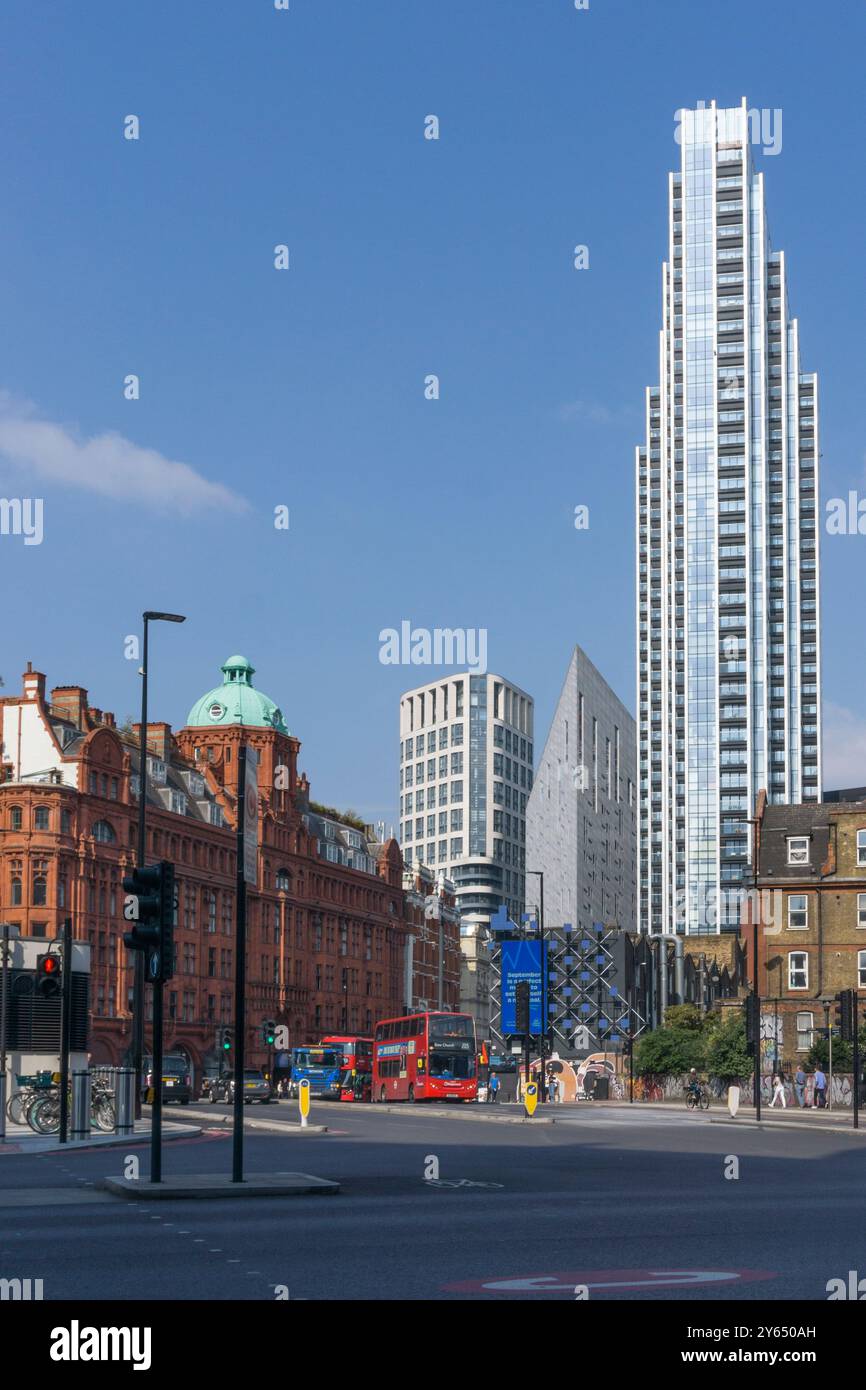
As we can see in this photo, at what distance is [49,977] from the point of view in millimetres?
31703

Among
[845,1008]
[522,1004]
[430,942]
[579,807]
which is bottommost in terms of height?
[430,942]

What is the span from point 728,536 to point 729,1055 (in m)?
115

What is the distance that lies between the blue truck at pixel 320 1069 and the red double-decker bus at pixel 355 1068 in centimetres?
26

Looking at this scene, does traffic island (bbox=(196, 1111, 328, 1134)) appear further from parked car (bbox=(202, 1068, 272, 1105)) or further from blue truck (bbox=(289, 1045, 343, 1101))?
blue truck (bbox=(289, 1045, 343, 1101))

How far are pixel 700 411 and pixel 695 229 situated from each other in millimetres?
18751

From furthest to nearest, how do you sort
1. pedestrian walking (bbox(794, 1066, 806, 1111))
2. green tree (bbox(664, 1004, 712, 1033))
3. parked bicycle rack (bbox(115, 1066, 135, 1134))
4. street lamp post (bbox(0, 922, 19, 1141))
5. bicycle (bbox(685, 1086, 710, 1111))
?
green tree (bbox(664, 1004, 712, 1033))
pedestrian walking (bbox(794, 1066, 806, 1111))
bicycle (bbox(685, 1086, 710, 1111))
parked bicycle rack (bbox(115, 1066, 135, 1134))
street lamp post (bbox(0, 922, 19, 1141))

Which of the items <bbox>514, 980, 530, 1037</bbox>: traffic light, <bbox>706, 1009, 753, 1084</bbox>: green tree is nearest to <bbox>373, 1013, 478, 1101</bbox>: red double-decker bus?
<bbox>706, 1009, 753, 1084</bbox>: green tree

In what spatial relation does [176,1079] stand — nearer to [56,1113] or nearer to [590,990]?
[56,1113]

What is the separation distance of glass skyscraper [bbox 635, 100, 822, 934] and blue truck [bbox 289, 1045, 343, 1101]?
86.8 m

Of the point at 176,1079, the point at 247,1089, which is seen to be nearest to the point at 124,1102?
the point at 176,1079

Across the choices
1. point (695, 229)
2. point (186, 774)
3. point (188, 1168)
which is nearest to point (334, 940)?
point (186, 774)

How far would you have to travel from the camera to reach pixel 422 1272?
13039 millimetres

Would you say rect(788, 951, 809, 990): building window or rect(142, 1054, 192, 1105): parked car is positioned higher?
rect(788, 951, 809, 990): building window

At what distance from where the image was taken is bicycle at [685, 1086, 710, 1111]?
6000 cm
